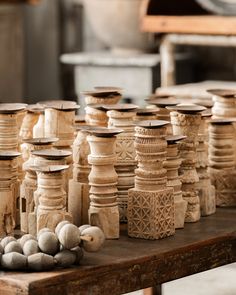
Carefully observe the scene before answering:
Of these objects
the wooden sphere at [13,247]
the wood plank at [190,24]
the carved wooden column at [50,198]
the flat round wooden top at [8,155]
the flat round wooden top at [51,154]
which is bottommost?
the wooden sphere at [13,247]

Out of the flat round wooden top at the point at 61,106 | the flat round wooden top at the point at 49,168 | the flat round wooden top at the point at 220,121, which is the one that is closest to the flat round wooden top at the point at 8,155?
the flat round wooden top at the point at 49,168

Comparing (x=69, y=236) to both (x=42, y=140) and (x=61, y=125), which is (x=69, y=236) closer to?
(x=42, y=140)

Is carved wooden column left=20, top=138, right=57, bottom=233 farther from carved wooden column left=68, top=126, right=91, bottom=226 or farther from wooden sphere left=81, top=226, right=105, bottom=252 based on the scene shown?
wooden sphere left=81, top=226, right=105, bottom=252

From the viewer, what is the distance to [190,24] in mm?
6191

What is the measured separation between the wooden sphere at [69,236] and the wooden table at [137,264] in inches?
2.3

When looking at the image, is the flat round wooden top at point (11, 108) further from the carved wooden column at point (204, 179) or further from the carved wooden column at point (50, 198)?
the carved wooden column at point (204, 179)

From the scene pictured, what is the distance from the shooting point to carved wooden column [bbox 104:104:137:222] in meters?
2.88

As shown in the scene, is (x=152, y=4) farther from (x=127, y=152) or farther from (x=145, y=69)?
(x=127, y=152)

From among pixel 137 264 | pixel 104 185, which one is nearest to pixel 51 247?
pixel 137 264

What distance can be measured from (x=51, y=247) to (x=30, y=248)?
0.17 ft

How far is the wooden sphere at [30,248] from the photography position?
2428 millimetres

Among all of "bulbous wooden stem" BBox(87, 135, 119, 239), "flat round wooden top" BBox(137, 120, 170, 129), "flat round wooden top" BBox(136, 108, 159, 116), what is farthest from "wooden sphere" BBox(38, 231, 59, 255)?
"flat round wooden top" BBox(136, 108, 159, 116)

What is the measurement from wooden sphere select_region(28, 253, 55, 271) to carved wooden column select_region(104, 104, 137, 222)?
0.52 meters

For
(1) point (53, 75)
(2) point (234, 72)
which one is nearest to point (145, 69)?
(2) point (234, 72)
